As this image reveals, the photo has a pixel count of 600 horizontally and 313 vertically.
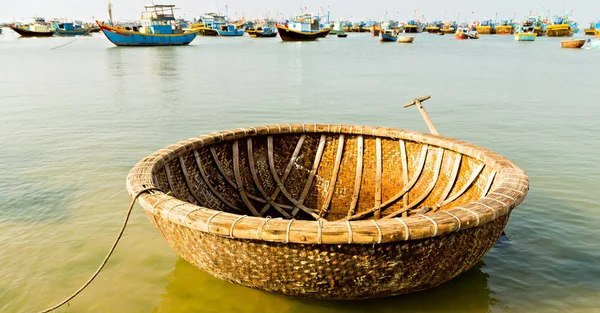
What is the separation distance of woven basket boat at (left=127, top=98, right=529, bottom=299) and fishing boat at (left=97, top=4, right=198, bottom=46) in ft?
139

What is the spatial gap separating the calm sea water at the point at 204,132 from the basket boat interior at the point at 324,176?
85 centimetres

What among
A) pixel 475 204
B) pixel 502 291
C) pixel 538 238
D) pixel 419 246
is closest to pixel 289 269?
pixel 419 246

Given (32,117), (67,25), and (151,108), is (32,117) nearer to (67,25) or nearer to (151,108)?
(151,108)

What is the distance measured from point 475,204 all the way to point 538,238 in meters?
2.17

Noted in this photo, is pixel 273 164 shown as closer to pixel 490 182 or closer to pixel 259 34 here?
pixel 490 182

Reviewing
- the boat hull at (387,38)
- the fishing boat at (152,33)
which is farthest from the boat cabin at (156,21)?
the boat hull at (387,38)

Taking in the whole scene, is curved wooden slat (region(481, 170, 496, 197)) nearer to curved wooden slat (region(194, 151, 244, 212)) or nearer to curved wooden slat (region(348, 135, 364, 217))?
curved wooden slat (region(348, 135, 364, 217))

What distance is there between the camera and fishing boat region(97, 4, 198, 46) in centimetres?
4173

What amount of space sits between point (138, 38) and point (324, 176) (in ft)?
143

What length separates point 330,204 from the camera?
4922 millimetres

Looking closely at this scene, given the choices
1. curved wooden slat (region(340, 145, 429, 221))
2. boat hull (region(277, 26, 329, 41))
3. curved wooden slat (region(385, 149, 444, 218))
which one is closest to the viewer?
curved wooden slat (region(385, 149, 444, 218))

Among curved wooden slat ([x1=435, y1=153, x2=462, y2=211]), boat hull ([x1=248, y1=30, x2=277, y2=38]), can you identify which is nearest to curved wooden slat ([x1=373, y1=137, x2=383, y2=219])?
curved wooden slat ([x1=435, y1=153, x2=462, y2=211])

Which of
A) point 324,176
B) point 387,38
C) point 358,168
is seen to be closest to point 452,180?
point 358,168

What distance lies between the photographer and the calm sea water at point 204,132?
343 centimetres
